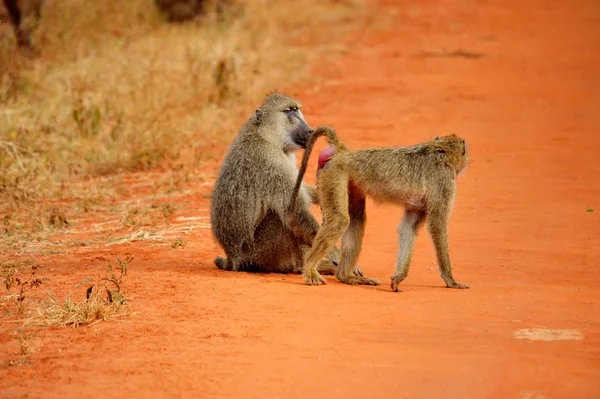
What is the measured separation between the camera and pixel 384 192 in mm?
7355

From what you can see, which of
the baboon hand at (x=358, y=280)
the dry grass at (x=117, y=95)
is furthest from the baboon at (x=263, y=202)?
the dry grass at (x=117, y=95)

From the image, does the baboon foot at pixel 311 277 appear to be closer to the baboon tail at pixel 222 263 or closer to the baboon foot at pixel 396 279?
the baboon foot at pixel 396 279

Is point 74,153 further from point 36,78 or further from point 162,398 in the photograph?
point 162,398

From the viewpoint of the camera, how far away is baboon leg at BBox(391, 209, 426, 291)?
7031mm

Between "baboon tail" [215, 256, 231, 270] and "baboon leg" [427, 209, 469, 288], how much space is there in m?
1.60

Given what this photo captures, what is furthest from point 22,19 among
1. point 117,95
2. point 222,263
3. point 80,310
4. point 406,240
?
point 80,310

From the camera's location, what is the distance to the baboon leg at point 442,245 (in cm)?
716

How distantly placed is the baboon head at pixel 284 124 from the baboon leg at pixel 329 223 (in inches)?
29.3

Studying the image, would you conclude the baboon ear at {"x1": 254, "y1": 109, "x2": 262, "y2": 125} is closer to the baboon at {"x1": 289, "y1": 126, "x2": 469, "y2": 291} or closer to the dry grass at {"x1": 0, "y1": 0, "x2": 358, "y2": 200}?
the baboon at {"x1": 289, "y1": 126, "x2": 469, "y2": 291}

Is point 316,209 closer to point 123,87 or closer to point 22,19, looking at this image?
point 123,87

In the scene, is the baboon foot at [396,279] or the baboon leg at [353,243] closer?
the baboon foot at [396,279]

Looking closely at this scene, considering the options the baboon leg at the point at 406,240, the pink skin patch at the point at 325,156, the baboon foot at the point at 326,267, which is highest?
the pink skin patch at the point at 325,156

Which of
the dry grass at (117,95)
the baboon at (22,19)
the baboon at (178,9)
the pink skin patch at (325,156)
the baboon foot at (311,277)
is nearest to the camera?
the baboon foot at (311,277)

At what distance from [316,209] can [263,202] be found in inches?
110
